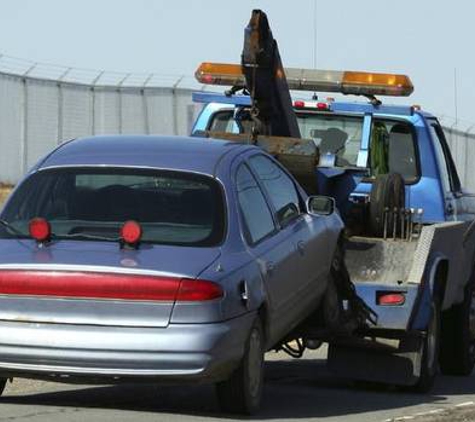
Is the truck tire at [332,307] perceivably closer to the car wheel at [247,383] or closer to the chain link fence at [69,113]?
the car wheel at [247,383]

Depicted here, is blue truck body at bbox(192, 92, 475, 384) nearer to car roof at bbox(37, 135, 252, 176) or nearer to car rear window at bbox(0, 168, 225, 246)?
car roof at bbox(37, 135, 252, 176)

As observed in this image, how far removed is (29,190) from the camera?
37.2 ft

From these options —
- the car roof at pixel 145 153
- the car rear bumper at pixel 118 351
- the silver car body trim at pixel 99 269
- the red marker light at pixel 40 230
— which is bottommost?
the car rear bumper at pixel 118 351

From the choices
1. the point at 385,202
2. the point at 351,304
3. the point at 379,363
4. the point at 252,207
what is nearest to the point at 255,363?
the point at 252,207

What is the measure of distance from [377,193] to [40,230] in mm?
4021

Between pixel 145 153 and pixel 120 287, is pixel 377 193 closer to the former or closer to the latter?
pixel 145 153

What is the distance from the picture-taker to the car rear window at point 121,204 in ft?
35.4

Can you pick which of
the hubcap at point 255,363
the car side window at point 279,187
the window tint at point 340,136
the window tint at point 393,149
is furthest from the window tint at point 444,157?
the hubcap at point 255,363

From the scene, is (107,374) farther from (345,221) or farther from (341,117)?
(341,117)

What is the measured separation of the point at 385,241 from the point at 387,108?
6.78ft

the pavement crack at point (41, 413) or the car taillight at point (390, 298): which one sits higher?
the car taillight at point (390, 298)

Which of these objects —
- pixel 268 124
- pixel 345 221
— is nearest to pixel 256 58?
pixel 268 124

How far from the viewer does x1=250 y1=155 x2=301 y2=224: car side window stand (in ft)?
38.7

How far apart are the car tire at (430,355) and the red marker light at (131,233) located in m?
3.47
